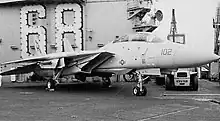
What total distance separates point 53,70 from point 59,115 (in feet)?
29.1

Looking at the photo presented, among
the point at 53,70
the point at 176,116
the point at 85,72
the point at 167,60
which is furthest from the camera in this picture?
the point at 53,70

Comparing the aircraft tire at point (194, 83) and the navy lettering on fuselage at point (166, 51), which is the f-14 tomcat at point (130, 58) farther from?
the aircraft tire at point (194, 83)

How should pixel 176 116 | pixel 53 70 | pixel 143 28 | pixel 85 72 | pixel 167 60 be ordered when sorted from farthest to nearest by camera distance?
1. pixel 143 28
2. pixel 53 70
3. pixel 85 72
4. pixel 167 60
5. pixel 176 116

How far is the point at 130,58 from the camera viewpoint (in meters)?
12.8

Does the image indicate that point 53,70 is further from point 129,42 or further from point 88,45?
point 88,45

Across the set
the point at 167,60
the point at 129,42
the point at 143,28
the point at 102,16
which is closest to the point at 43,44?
the point at 102,16

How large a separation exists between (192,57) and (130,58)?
2.61 m

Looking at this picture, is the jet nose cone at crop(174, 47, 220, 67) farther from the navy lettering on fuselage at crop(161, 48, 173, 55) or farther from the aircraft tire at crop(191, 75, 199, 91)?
the aircraft tire at crop(191, 75, 199, 91)

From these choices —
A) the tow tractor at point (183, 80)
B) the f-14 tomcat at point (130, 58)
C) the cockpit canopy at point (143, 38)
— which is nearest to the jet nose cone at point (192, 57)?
the f-14 tomcat at point (130, 58)

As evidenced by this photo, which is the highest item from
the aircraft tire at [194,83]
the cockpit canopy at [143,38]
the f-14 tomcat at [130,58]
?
the cockpit canopy at [143,38]

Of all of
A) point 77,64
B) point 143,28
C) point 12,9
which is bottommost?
point 77,64

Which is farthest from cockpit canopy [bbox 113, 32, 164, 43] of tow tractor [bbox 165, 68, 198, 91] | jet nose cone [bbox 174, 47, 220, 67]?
tow tractor [bbox 165, 68, 198, 91]

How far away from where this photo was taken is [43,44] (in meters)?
23.6

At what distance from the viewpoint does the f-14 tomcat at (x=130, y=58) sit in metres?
11.4
